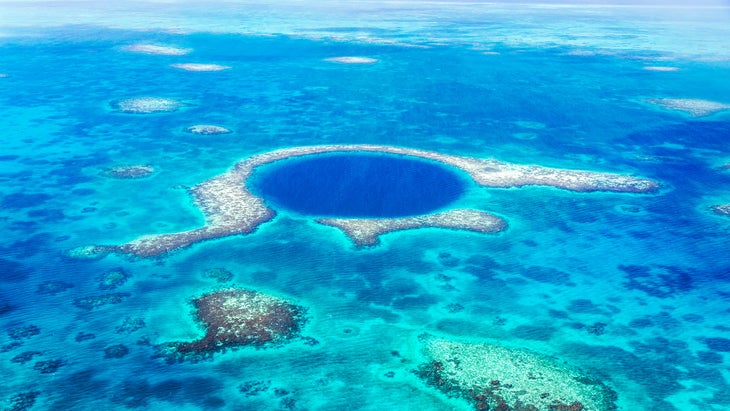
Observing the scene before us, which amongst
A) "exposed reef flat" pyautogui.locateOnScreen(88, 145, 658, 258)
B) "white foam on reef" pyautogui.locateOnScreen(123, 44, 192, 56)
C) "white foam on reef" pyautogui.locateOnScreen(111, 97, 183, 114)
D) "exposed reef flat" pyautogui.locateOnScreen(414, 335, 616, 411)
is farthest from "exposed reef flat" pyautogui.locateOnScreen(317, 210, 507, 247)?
"white foam on reef" pyautogui.locateOnScreen(123, 44, 192, 56)

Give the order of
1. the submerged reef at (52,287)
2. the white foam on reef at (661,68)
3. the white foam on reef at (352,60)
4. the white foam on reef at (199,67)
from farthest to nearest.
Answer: the white foam on reef at (352,60) → the white foam on reef at (661,68) → the white foam on reef at (199,67) → the submerged reef at (52,287)

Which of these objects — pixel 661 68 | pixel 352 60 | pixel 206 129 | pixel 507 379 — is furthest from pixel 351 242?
pixel 661 68

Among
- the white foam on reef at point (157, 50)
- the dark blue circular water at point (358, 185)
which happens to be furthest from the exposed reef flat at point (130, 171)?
the white foam on reef at point (157, 50)

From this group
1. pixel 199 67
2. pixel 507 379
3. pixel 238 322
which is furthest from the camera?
pixel 199 67

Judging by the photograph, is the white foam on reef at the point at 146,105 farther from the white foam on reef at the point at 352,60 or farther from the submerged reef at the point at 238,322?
the submerged reef at the point at 238,322

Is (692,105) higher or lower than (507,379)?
higher

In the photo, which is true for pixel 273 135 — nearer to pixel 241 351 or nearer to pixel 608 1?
pixel 241 351

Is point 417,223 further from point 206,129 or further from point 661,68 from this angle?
point 661,68

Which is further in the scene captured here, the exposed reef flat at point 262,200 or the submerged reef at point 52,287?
the exposed reef flat at point 262,200
